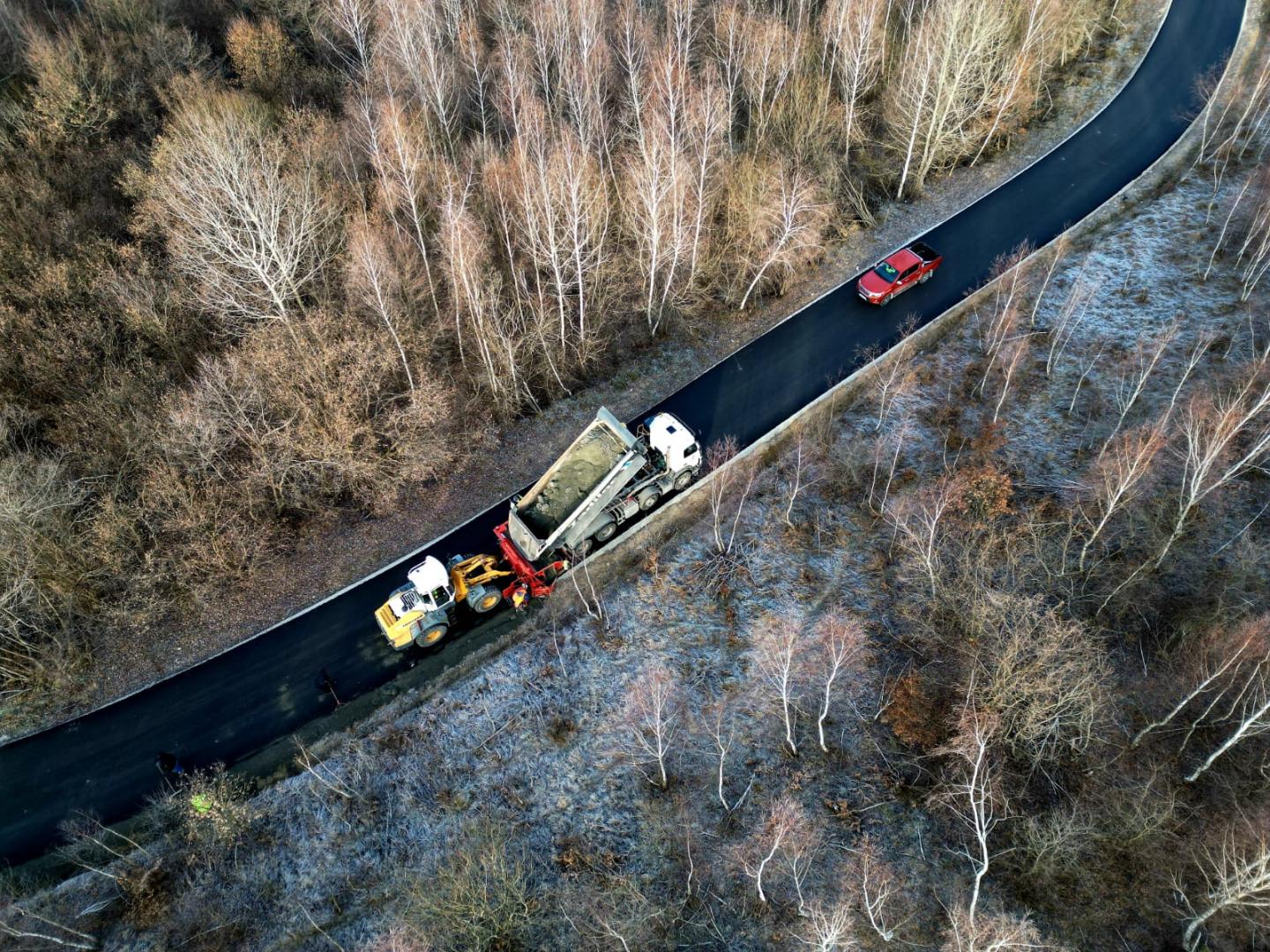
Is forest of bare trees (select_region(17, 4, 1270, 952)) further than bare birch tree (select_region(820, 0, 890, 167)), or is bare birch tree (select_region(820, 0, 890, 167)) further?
bare birch tree (select_region(820, 0, 890, 167))

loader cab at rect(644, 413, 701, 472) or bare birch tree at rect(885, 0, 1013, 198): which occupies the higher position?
bare birch tree at rect(885, 0, 1013, 198)

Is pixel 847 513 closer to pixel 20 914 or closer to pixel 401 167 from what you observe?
pixel 401 167

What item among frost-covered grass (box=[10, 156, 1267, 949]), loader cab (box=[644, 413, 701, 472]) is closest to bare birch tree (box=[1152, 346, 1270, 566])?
frost-covered grass (box=[10, 156, 1267, 949])

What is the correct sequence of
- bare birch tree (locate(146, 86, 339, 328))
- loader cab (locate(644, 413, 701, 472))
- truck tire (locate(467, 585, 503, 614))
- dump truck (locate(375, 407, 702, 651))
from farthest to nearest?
loader cab (locate(644, 413, 701, 472)) < bare birch tree (locate(146, 86, 339, 328)) < truck tire (locate(467, 585, 503, 614)) < dump truck (locate(375, 407, 702, 651))

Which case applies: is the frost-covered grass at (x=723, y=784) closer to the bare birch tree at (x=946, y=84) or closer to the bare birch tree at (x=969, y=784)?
the bare birch tree at (x=969, y=784)

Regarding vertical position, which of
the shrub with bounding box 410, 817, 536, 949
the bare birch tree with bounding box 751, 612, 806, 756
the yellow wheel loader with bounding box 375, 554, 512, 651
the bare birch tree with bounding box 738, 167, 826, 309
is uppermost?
the bare birch tree with bounding box 738, 167, 826, 309

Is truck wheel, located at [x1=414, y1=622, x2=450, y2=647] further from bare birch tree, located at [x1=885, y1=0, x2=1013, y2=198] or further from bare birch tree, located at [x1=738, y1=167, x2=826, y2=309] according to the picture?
bare birch tree, located at [x1=885, y1=0, x2=1013, y2=198]

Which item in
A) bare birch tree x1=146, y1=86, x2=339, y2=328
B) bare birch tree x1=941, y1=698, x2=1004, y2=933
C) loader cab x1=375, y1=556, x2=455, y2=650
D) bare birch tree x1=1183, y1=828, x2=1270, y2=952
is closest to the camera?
bare birch tree x1=1183, y1=828, x2=1270, y2=952
